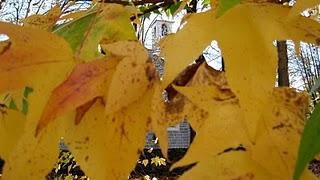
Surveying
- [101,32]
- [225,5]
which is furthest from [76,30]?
[225,5]

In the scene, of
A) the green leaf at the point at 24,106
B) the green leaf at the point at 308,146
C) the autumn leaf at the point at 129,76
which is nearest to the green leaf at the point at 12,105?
the green leaf at the point at 24,106

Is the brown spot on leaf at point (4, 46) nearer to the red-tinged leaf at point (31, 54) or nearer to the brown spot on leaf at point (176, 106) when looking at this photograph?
the red-tinged leaf at point (31, 54)

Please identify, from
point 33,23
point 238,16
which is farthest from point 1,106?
point 238,16

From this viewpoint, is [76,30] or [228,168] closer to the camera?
[228,168]

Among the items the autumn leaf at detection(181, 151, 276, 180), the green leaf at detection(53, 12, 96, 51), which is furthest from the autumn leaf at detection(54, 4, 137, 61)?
the autumn leaf at detection(181, 151, 276, 180)

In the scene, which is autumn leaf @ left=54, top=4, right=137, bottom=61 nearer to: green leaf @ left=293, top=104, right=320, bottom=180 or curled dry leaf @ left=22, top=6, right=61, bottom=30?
curled dry leaf @ left=22, top=6, right=61, bottom=30

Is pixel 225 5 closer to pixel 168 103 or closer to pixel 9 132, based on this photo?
pixel 168 103

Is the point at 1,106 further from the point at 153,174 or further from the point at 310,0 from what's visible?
the point at 153,174
